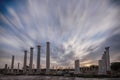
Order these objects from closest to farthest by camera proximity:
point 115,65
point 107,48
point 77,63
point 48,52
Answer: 1. point 77,63
2. point 107,48
3. point 48,52
4. point 115,65

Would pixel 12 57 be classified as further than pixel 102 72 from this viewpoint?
Yes

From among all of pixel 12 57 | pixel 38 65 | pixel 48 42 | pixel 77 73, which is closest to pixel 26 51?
pixel 12 57

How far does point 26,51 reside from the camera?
73.9 meters

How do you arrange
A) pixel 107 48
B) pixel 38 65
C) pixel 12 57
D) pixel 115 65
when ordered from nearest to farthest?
pixel 107 48, pixel 38 65, pixel 115 65, pixel 12 57

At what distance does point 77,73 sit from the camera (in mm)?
43719

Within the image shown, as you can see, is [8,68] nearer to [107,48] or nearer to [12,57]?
[12,57]

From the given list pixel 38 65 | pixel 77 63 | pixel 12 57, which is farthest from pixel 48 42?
pixel 12 57

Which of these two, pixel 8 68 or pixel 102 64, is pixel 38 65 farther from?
pixel 8 68

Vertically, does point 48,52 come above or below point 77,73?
above

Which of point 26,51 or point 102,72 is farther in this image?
point 26,51

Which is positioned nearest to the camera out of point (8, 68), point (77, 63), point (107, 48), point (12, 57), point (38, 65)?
point (77, 63)

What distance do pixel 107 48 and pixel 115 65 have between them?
3062 centimetres

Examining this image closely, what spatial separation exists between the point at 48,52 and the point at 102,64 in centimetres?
2140

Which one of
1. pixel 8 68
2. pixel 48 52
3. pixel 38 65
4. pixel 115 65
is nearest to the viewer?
pixel 48 52
